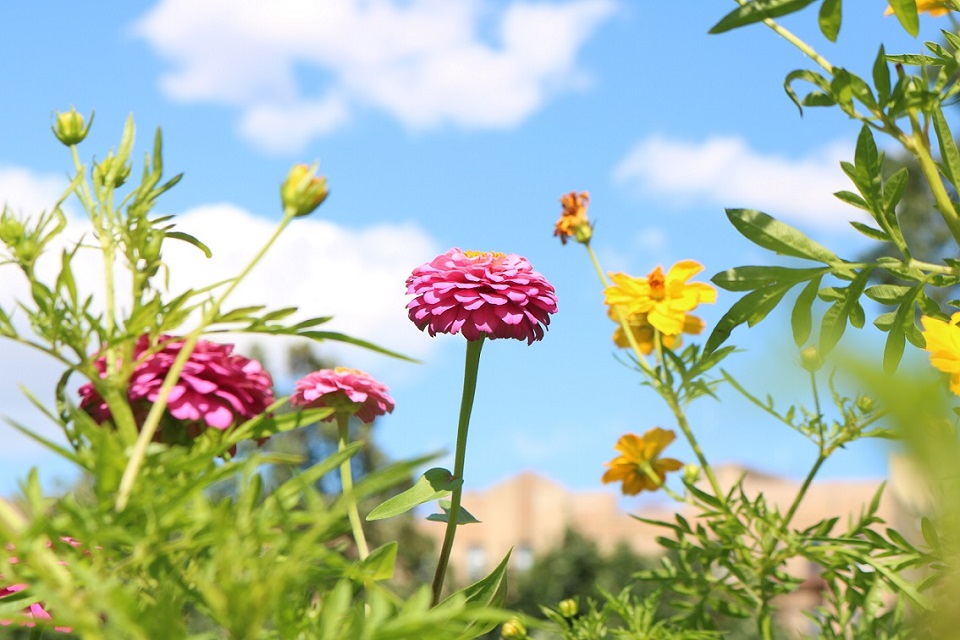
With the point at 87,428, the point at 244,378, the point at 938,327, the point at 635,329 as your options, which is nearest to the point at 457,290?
the point at 244,378

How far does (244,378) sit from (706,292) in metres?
1.13

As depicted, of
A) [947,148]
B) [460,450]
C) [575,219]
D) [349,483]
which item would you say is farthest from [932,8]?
[349,483]

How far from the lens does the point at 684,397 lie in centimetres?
171

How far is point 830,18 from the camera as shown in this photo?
89cm

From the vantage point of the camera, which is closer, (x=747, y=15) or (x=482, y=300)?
(x=747, y=15)

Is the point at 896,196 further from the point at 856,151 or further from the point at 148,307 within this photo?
the point at 148,307

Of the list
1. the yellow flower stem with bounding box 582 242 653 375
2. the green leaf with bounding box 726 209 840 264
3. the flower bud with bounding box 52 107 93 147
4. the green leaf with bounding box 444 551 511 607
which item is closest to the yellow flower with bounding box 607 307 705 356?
the yellow flower stem with bounding box 582 242 653 375

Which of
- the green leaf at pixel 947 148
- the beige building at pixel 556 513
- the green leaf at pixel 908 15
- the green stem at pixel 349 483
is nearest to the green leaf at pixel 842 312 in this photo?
the green leaf at pixel 947 148

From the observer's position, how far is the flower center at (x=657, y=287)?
1.75 meters

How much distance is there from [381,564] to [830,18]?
602mm

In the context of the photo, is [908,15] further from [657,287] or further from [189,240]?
[657,287]

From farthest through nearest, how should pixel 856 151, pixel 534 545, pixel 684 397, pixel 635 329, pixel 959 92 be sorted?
pixel 534 545 < pixel 635 329 < pixel 684 397 < pixel 959 92 < pixel 856 151

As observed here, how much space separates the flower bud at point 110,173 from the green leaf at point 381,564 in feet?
1.05

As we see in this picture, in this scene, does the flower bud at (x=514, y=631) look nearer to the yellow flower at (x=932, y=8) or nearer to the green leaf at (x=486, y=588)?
the green leaf at (x=486, y=588)
